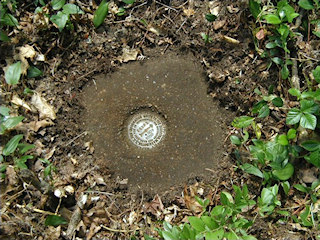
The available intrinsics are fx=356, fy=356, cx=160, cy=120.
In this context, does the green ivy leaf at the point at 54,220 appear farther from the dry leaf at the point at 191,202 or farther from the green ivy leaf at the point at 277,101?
the green ivy leaf at the point at 277,101

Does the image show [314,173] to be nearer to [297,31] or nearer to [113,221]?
[297,31]

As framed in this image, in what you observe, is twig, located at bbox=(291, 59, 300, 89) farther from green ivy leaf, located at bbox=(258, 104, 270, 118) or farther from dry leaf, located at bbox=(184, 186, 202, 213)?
dry leaf, located at bbox=(184, 186, 202, 213)

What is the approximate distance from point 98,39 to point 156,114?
73 cm

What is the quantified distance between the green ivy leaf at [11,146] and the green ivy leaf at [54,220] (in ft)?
1.57

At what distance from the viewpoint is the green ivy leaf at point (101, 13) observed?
8.70ft

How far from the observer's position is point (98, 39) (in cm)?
273

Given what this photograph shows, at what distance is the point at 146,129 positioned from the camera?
2693 millimetres

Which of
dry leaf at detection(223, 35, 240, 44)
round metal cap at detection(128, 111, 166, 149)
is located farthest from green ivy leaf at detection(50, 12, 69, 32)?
dry leaf at detection(223, 35, 240, 44)

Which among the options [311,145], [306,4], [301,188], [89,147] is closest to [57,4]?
[89,147]

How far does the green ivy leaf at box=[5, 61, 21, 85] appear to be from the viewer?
2.36 meters

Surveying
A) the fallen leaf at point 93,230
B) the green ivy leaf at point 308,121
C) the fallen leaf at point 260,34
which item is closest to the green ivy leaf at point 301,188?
the green ivy leaf at point 308,121

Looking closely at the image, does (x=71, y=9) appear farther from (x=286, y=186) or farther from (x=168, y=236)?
(x=286, y=186)

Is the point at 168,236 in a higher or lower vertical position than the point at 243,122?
Answer: lower

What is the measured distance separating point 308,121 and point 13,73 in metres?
1.91
